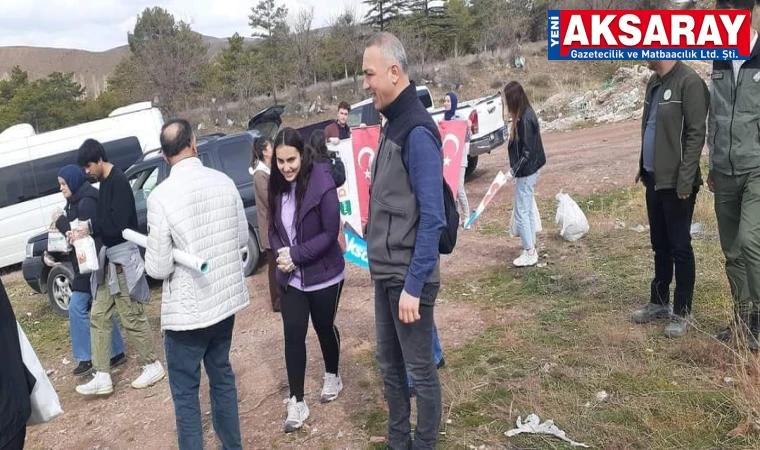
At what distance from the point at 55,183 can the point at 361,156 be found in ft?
24.5

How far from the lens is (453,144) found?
5641 mm

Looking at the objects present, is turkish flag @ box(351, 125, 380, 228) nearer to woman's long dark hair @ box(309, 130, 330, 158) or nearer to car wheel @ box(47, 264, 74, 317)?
woman's long dark hair @ box(309, 130, 330, 158)

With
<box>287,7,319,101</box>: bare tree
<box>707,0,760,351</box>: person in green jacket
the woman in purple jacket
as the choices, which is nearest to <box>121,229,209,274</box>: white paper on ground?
the woman in purple jacket

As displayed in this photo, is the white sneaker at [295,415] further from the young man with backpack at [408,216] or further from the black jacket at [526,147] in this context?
the black jacket at [526,147]

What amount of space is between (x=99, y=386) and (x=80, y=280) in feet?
2.96

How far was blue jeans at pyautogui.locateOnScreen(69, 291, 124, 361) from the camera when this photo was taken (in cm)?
513

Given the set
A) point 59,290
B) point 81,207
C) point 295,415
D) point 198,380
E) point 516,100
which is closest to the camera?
point 198,380

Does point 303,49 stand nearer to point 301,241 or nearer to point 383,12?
point 383,12

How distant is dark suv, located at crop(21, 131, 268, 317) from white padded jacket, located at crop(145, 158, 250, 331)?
4286 millimetres

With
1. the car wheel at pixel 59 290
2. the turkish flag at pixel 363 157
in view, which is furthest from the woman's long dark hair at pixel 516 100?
the car wheel at pixel 59 290

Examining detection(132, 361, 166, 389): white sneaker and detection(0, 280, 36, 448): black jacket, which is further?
detection(132, 361, 166, 389): white sneaker

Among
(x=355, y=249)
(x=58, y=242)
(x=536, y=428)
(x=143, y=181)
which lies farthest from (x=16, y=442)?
(x=143, y=181)

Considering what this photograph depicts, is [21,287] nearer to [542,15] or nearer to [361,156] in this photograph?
[361,156]

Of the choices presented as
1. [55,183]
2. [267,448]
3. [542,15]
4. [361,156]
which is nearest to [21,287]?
[55,183]
